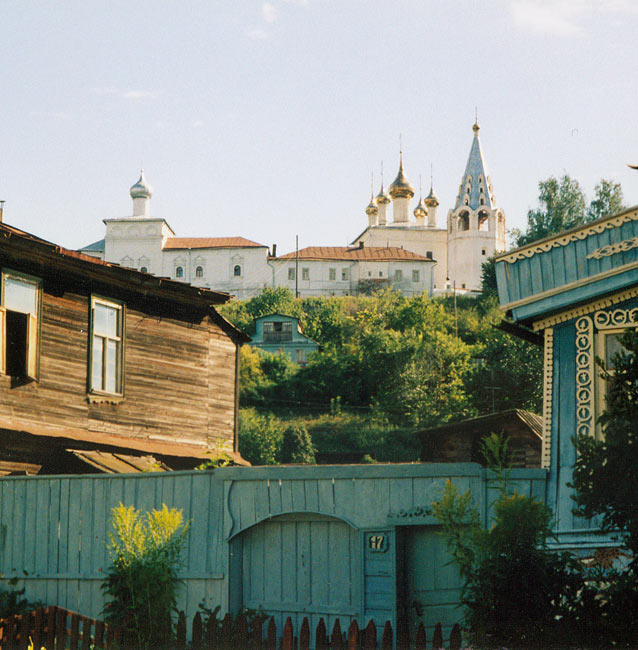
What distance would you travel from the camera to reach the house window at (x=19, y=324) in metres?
18.0

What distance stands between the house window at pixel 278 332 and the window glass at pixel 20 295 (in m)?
66.2

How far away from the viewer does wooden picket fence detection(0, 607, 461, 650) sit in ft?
32.7

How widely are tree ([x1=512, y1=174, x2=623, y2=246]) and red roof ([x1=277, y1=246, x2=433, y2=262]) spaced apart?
3306cm

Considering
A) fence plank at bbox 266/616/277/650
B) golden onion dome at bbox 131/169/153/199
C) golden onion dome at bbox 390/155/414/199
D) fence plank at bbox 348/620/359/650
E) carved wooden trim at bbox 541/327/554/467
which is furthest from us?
golden onion dome at bbox 390/155/414/199

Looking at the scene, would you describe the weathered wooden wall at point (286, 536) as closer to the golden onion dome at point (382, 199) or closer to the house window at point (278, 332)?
the house window at point (278, 332)

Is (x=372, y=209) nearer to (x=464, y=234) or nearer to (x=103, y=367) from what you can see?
(x=464, y=234)

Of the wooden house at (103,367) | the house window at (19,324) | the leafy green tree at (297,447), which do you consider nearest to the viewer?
the house window at (19,324)

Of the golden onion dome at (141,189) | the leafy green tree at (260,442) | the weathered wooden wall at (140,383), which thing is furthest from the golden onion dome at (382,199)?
the weathered wooden wall at (140,383)

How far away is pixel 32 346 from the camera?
1845cm

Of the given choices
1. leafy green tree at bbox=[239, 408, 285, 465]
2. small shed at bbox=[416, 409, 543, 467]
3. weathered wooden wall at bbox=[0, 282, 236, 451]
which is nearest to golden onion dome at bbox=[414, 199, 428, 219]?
leafy green tree at bbox=[239, 408, 285, 465]

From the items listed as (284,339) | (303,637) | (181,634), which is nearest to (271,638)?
(303,637)

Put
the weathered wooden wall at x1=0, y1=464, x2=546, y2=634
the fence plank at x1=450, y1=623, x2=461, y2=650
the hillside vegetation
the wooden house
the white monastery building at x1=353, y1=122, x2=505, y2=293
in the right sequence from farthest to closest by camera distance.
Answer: the white monastery building at x1=353, y1=122, x2=505, y2=293
the hillside vegetation
the wooden house
the weathered wooden wall at x1=0, y1=464, x2=546, y2=634
the fence plank at x1=450, y1=623, x2=461, y2=650

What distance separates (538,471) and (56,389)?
9.94 meters

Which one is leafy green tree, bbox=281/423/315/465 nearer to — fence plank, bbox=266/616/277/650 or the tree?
the tree
